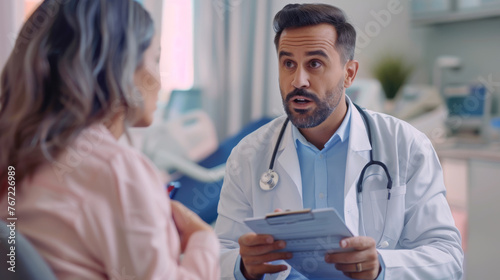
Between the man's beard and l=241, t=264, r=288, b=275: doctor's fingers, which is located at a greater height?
the man's beard

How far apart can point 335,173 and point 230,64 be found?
2.10 feet

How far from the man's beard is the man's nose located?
0.03 meters

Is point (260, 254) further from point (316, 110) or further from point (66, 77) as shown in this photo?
point (66, 77)

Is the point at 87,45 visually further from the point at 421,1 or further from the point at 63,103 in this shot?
the point at 421,1

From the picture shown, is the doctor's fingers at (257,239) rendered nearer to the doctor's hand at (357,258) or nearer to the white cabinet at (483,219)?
the doctor's hand at (357,258)

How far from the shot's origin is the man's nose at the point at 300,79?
0.89 meters

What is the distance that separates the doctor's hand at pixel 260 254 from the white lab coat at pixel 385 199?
76 mm

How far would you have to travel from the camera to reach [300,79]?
887 mm

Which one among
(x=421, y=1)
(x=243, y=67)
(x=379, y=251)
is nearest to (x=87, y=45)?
(x=379, y=251)

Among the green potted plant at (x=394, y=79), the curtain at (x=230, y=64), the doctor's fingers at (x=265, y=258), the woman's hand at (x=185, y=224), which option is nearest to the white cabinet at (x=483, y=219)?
the green potted plant at (x=394, y=79)

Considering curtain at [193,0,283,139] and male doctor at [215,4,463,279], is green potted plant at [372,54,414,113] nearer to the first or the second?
curtain at [193,0,283,139]

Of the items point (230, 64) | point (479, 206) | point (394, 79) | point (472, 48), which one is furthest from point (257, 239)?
point (472, 48)

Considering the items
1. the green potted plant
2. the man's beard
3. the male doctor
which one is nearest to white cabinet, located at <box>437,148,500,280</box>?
the green potted plant

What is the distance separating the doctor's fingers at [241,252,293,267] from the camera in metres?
0.82
